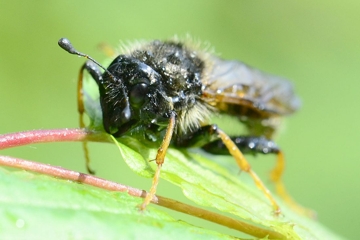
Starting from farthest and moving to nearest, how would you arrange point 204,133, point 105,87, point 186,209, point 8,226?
point 204,133 → point 105,87 → point 186,209 → point 8,226

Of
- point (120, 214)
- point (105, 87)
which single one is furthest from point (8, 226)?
point (105, 87)

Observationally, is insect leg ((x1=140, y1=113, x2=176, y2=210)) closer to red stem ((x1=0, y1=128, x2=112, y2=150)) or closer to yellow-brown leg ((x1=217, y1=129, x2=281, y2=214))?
red stem ((x1=0, y1=128, x2=112, y2=150))

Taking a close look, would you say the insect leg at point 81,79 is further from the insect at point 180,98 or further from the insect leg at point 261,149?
the insect leg at point 261,149

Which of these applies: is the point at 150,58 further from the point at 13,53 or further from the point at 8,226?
the point at 13,53

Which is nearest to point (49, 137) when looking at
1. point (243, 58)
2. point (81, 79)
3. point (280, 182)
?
point (81, 79)

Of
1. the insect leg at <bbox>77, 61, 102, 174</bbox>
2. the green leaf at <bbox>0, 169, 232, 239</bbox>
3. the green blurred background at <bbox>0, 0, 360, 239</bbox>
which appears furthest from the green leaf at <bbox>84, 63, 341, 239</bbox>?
the green blurred background at <bbox>0, 0, 360, 239</bbox>

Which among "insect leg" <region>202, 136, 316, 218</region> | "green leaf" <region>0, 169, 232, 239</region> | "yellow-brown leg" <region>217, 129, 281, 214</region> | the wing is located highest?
the wing
